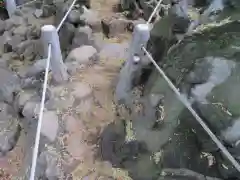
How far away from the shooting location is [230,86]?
6.08ft

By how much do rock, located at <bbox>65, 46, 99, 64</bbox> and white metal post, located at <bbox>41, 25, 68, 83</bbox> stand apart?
0.30 meters

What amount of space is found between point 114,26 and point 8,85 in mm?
1311

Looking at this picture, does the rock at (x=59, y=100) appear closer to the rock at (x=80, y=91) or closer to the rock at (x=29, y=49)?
the rock at (x=80, y=91)

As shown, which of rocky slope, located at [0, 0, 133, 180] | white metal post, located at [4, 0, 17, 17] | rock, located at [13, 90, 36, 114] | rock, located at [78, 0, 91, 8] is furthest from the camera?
white metal post, located at [4, 0, 17, 17]

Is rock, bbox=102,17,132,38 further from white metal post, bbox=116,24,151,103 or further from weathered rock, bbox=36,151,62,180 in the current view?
weathered rock, bbox=36,151,62,180

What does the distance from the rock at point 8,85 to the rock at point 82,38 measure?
71cm

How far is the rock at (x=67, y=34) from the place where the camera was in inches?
145

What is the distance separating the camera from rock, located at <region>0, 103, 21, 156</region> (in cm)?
265

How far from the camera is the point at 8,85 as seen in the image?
3312 mm

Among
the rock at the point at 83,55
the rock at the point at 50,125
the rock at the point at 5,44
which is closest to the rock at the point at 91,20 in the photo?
the rock at the point at 83,55

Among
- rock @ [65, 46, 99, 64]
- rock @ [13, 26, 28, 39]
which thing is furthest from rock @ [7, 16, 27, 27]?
rock @ [65, 46, 99, 64]

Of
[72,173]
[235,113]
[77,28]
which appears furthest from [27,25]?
[235,113]

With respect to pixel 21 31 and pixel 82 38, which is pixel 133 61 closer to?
pixel 82 38

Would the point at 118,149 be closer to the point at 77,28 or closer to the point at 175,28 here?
the point at 175,28
